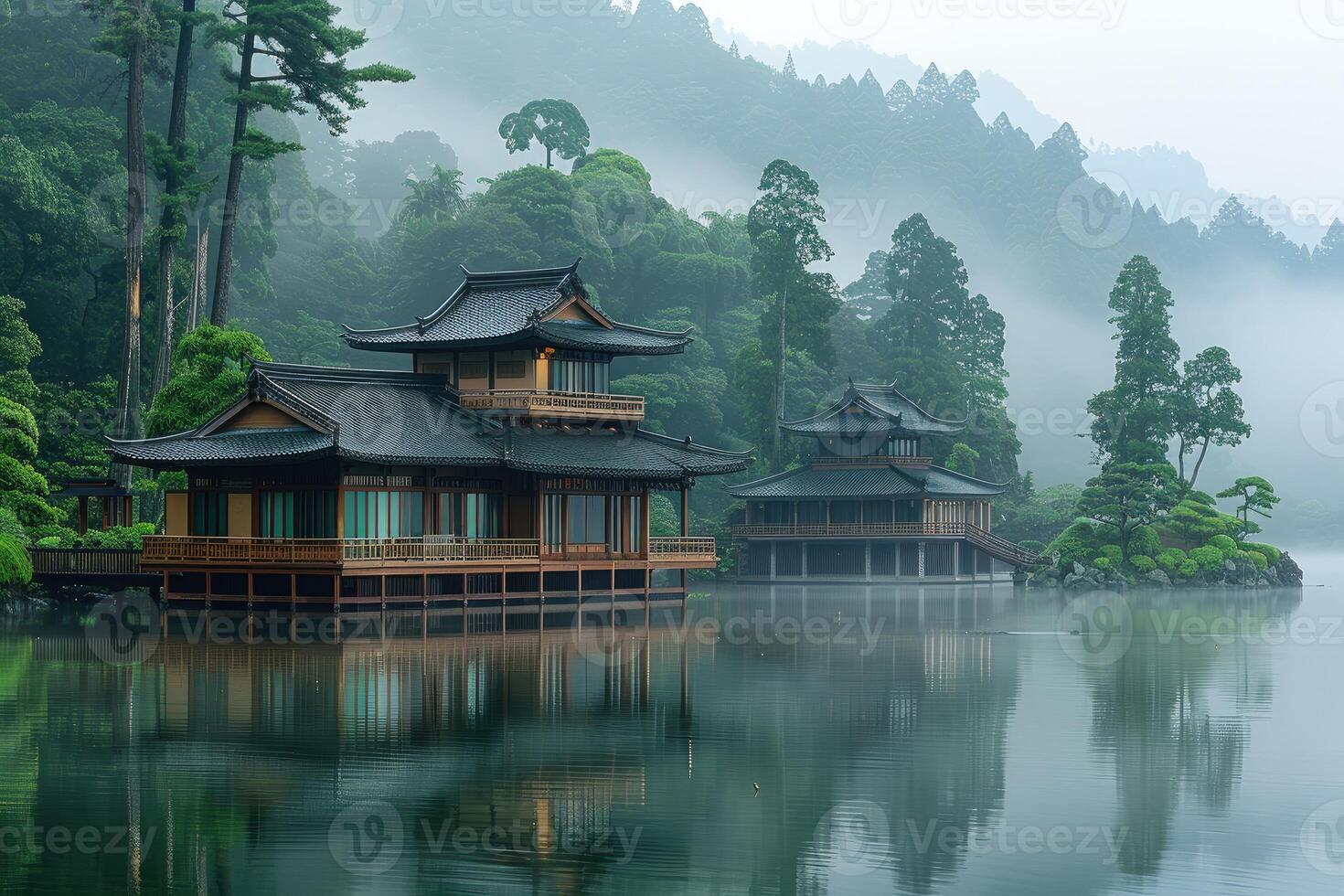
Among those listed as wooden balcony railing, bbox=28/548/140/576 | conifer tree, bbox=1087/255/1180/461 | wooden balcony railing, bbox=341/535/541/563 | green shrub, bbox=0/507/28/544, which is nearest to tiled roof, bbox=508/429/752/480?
wooden balcony railing, bbox=341/535/541/563

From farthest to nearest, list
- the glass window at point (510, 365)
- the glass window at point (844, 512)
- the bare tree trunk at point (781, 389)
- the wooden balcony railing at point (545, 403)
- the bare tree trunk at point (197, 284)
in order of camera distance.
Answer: the bare tree trunk at point (781, 389)
the glass window at point (844, 512)
the bare tree trunk at point (197, 284)
the glass window at point (510, 365)
the wooden balcony railing at point (545, 403)

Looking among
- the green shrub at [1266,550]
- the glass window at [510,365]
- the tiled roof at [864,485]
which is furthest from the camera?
the green shrub at [1266,550]

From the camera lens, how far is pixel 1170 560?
266ft

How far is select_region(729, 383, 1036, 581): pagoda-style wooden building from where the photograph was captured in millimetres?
83438

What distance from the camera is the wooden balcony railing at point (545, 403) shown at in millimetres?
56312

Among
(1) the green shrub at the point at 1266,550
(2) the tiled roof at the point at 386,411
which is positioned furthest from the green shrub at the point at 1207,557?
(2) the tiled roof at the point at 386,411

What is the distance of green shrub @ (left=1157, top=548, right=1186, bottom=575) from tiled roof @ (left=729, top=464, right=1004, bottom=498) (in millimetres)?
9537

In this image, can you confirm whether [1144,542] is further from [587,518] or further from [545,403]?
[545,403]

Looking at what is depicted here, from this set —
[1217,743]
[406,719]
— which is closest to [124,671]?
[406,719]

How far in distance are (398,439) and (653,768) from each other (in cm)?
2848

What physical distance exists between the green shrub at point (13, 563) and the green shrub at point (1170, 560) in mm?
51534

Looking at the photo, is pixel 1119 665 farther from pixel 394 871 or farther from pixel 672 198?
pixel 672 198

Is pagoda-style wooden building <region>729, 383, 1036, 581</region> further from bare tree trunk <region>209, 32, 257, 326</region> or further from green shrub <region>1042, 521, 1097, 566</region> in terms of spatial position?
bare tree trunk <region>209, 32, 257, 326</region>

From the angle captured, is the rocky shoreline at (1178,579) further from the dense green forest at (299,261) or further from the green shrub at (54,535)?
the green shrub at (54,535)
